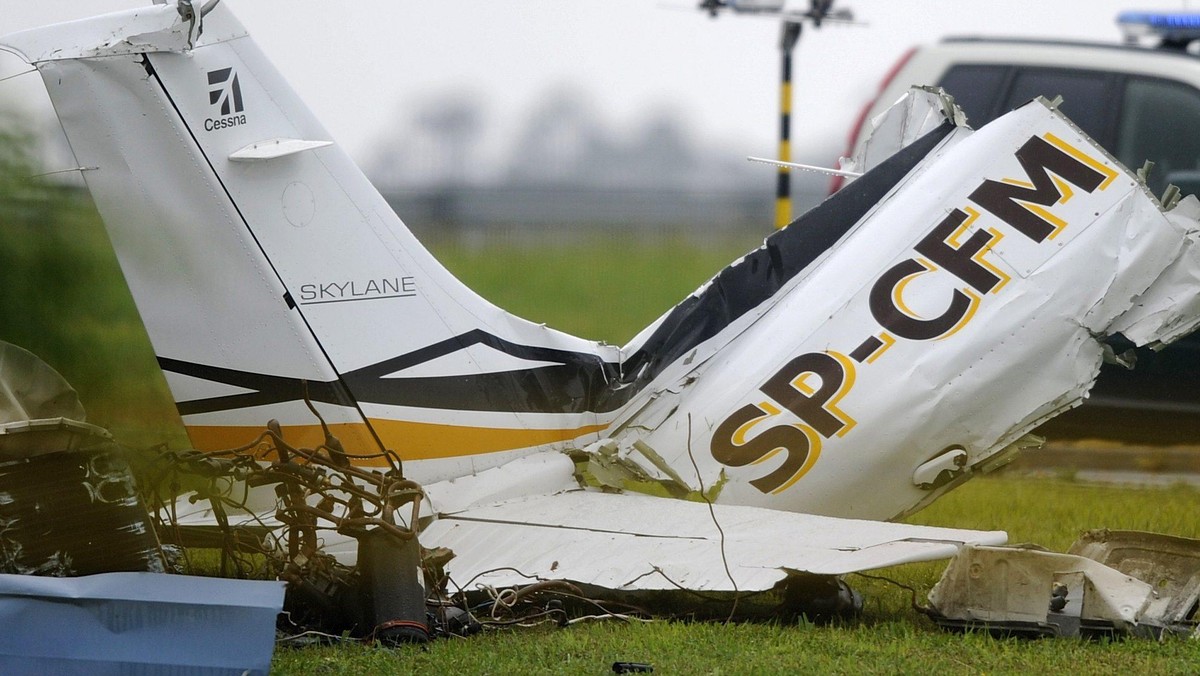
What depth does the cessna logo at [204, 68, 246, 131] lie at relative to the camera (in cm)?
489

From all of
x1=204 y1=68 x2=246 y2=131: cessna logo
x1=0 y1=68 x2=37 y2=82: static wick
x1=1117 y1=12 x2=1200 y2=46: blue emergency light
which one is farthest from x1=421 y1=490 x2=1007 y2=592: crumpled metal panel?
x1=1117 y1=12 x2=1200 y2=46: blue emergency light

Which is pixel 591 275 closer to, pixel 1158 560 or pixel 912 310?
pixel 912 310

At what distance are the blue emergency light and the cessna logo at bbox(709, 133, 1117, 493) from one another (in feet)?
15.7

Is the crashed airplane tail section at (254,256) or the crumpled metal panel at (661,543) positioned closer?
the crumpled metal panel at (661,543)

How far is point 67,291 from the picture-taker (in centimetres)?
437

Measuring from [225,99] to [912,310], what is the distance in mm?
2681

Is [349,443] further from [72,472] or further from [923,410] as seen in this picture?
[923,410]

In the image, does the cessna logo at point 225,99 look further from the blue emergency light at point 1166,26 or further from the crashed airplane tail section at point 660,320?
the blue emergency light at point 1166,26

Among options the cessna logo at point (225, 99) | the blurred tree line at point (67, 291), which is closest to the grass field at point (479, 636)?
the blurred tree line at point (67, 291)

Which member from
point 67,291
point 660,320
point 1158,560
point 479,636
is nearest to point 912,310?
point 660,320

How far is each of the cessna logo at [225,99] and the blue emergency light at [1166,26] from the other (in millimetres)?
7157

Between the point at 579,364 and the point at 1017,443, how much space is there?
176cm

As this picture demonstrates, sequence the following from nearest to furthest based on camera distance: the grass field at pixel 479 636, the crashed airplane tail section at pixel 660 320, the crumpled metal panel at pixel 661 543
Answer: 1. the grass field at pixel 479 636
2. the crumpled metal panel at pixel 661 543
3. the crashed airplane tail section at pixel 660 320

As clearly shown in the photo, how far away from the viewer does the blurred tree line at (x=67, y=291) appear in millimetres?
4238
